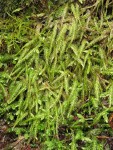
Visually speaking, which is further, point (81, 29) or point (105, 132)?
point (81, 29)

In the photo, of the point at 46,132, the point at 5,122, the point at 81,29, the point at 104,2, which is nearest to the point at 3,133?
the point at 5,122

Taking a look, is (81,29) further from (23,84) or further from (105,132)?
(105,132)

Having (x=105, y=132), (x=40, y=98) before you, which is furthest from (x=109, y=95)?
(x=40, y=98)

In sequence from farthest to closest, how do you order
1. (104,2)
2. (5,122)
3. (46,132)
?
(104,2) < (5,122) < (46,132)

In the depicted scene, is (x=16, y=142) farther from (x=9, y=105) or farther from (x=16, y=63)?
(x=16, y=63)

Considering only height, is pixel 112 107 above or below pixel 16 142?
above

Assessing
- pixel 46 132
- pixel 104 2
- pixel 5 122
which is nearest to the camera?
pixel 46 132

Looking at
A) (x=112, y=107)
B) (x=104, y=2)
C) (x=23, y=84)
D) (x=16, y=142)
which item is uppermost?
(x=104, y=2)
